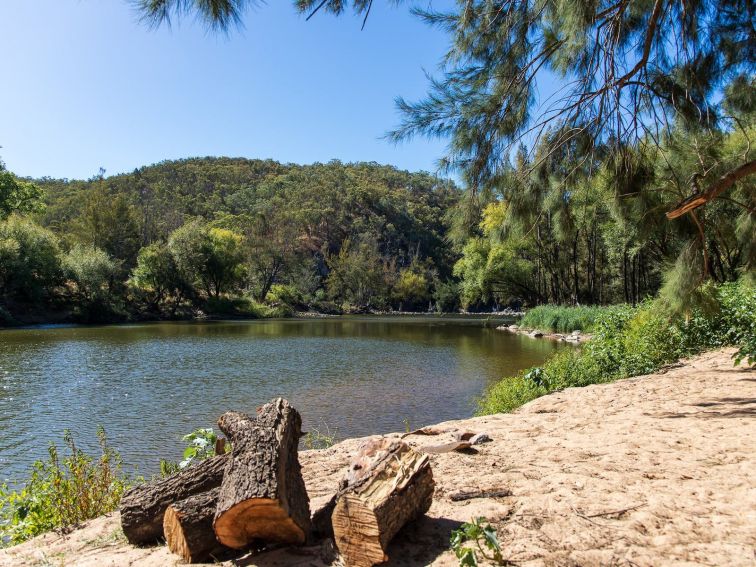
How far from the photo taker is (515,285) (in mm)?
42812

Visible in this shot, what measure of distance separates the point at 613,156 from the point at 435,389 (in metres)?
8.72

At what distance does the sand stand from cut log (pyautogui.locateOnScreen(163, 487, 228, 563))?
0.13 meters

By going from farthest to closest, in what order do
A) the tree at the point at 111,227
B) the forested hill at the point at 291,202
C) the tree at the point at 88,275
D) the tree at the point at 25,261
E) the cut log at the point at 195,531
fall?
the forested hill at the point at 291,202
the tree at the point at 111,227
the tree at the point at 88,275
the tree at the point at 25,261
the cut log at the point at 195,531

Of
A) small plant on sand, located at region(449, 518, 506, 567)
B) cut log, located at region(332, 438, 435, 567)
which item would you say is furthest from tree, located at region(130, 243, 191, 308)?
small plant on sand, located at region(449, 518, 506, 567)

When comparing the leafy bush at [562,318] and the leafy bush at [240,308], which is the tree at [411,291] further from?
the leafy bush at [562,318]

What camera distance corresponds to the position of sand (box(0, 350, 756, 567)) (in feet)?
9.19

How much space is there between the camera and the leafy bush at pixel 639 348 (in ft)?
31.9

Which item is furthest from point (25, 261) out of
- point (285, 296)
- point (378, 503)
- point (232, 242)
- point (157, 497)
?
point (378, 503)

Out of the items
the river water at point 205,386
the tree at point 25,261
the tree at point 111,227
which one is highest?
the tree at point 111,227

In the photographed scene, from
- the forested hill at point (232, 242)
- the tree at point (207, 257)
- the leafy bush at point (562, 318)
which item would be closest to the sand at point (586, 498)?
the forested hill at point (232, 242)

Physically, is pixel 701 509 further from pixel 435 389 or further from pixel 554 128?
pixel 435 389

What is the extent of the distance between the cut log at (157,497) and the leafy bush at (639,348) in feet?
20.5

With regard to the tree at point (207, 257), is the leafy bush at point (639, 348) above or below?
below

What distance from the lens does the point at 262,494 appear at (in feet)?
9.61
